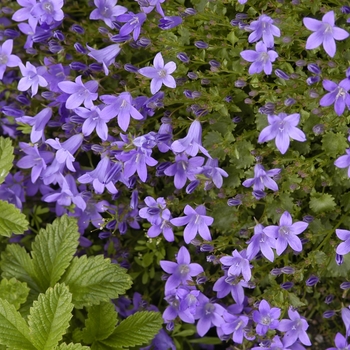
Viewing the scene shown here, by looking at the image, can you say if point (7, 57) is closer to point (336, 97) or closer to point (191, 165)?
point (191, 165)

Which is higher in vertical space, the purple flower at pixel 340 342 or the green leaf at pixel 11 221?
the green leaf at pixel 11 221

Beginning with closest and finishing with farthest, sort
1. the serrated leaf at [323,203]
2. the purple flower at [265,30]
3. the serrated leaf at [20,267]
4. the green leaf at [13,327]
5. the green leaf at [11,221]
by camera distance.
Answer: the purple flower at [265,30] < the green leaf at [13,327] < the serrated leaf at [323,203] < the green leaf at [11,221] < the serrated leaf at [20,267]

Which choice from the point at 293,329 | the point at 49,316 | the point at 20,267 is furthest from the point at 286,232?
the point at 20,267

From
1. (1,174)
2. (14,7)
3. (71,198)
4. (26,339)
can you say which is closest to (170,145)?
(71,198)

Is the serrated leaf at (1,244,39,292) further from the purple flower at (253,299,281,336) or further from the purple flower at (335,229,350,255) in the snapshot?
the purple flower at (335,229,350,255)

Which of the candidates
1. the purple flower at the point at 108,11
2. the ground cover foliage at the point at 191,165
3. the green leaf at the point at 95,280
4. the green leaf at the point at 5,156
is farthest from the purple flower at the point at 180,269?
the purple flower at the point at 108,11

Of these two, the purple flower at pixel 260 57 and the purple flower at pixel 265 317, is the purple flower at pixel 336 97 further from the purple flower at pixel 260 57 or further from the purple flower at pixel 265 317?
the purple flower at pixel 265 317
